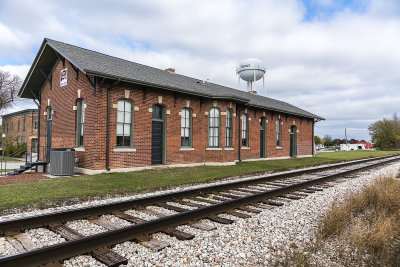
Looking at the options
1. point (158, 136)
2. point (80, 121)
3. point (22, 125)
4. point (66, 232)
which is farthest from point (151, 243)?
point (22, 125)

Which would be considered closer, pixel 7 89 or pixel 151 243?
pixel 151 243

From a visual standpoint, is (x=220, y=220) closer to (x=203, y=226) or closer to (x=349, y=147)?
(x=203, y=226)

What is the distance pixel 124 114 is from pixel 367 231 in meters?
10.7

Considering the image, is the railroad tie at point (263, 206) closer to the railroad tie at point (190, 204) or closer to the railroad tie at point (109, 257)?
the railroad tie at point (190, 204)

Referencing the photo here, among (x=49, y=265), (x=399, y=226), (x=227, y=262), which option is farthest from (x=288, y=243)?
(x=49, y=265)

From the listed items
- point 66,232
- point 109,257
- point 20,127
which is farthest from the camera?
point 20,127

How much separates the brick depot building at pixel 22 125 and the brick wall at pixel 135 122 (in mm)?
20807

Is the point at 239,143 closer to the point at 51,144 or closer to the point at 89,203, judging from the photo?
the point at 51,144

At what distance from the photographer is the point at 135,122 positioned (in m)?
12.7

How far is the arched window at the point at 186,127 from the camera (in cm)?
1538

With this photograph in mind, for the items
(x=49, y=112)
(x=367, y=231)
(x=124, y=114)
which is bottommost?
(x=367, y=231)

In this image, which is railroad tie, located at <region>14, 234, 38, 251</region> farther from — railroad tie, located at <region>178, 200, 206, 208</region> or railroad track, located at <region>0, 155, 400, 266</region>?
railroad tie, located at <region>178, 200, 206, 208</region>

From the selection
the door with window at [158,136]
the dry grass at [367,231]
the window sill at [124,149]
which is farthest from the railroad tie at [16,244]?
the door with window at [158,136]

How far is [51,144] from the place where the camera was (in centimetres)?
1493
